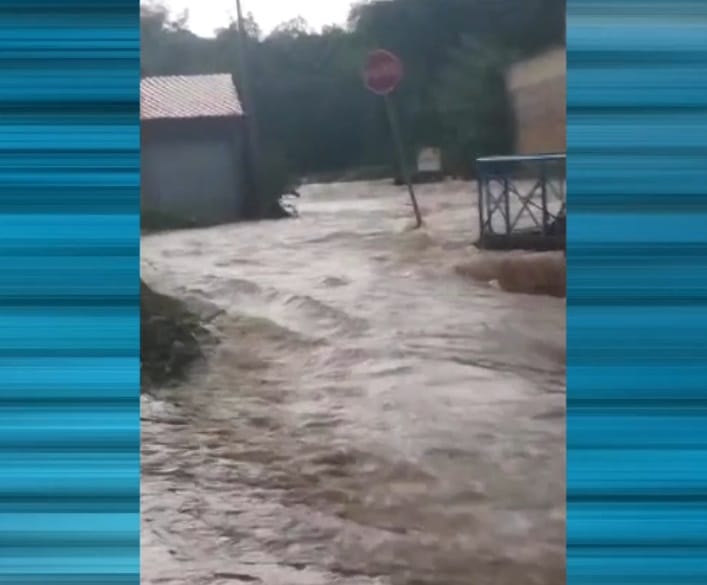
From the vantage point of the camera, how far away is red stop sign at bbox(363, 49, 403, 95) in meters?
A: 1.26

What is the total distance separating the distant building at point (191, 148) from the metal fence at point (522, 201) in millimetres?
283

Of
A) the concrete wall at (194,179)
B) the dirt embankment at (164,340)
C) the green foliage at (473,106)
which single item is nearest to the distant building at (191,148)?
the concrete wall at (194,179)

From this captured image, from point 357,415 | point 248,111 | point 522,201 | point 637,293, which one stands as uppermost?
point 248,111

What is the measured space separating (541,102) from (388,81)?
17 cm

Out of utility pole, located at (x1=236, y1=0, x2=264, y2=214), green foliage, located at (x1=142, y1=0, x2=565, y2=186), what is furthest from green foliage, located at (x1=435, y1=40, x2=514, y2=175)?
utility pole, located at (x1=236, y1=0, x2=264, y2=214)

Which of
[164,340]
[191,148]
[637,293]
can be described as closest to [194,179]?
[191,148]

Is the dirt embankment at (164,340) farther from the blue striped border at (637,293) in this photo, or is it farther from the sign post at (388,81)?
the blue striped border at (637,293)

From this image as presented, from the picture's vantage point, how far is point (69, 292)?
1.25m

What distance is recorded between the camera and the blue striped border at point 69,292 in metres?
1.24

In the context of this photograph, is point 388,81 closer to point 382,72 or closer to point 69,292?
point 382,72

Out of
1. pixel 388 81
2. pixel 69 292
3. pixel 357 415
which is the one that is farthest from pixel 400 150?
pixel 69 292

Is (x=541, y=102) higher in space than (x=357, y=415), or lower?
higher

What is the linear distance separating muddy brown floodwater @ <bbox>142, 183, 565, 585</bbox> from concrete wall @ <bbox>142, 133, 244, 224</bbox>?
0.03 m

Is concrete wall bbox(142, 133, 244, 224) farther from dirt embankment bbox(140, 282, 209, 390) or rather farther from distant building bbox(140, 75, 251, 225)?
dirt embankment bbox(140, 282, 209, 390)
